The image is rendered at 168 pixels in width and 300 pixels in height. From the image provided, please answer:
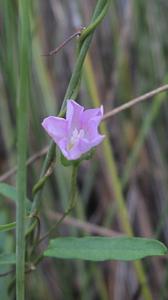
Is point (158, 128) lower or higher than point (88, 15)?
lower

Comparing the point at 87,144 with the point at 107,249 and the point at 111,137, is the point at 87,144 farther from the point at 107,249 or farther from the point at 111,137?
the point at 111,137

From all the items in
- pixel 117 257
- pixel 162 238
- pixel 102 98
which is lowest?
pixel 162 238

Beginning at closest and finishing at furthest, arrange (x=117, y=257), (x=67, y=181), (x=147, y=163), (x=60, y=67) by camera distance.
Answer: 1. (x=117, y=257)
2. (x=67, y=181)
3. (x=147, y=163)
4. (x=60, y=67)

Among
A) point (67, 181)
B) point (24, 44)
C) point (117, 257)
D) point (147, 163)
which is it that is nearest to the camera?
point (24, 44)

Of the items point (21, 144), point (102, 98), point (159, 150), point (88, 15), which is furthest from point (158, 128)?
point (21, 144)

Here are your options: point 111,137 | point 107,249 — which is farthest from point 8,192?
point 111,137

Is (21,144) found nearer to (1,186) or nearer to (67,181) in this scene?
(1,186)

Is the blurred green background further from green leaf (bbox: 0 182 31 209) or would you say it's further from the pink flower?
the pink flower
